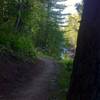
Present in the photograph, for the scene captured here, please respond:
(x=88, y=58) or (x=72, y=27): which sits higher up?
(x=88, y=58)

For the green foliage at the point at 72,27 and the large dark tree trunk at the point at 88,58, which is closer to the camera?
the large dark tree trunk at the point at 88,58

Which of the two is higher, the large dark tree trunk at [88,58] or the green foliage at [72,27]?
the large dark tree trunk at [88,58]

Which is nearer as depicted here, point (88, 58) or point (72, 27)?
point (88, 58)

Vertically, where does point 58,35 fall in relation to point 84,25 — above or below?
below

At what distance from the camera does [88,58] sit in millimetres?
3904

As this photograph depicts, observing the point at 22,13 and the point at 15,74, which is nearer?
the point at 15,74

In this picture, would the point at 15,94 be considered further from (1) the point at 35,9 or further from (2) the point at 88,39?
(1) the point at 35,9

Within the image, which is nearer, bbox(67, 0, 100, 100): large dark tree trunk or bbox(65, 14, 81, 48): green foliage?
bbox(67, 0, 100, 100): large dark tree trunk

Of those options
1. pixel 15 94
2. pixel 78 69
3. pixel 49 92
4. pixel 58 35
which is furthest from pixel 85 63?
pixel 58 35

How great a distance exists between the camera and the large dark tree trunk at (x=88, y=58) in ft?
12.6

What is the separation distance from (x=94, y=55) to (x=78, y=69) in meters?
0.31

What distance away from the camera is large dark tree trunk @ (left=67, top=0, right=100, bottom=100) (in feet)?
12.6

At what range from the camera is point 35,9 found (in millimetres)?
28062

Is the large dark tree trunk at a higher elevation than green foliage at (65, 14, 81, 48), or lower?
higher
